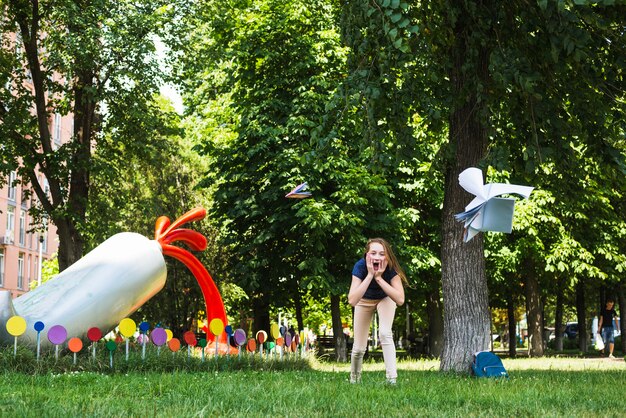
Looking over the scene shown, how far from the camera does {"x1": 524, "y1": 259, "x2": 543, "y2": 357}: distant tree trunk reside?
2952 cm

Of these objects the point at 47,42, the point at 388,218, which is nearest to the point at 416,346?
the point at 388,218

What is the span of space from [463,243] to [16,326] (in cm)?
662

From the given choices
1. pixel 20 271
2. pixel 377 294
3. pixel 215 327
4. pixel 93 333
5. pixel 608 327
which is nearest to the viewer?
pixel 377 294

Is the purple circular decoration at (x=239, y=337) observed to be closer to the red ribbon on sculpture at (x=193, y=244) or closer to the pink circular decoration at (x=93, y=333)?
the red ribbon on sculpture at (x=193, y=244)

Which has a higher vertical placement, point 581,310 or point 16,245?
point 16,245

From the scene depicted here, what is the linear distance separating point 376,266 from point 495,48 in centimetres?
408

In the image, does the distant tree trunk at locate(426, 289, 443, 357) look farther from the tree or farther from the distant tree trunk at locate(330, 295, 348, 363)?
the tree

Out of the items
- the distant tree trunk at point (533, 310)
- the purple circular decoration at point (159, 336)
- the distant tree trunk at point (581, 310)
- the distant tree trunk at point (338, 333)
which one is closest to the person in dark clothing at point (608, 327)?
the distant tree trunk at point (533, 310)

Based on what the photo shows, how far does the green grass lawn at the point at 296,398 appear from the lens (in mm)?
6469

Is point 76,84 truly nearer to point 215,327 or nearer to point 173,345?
point 215,327

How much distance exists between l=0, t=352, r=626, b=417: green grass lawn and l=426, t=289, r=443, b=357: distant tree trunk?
1820cm

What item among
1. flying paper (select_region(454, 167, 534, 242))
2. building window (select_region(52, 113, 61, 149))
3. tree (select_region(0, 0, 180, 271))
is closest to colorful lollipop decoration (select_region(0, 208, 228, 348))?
flying paper (select_region(454, 167, 534, 242))

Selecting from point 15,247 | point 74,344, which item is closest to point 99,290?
point 74,344

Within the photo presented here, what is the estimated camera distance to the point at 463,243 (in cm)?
1208
